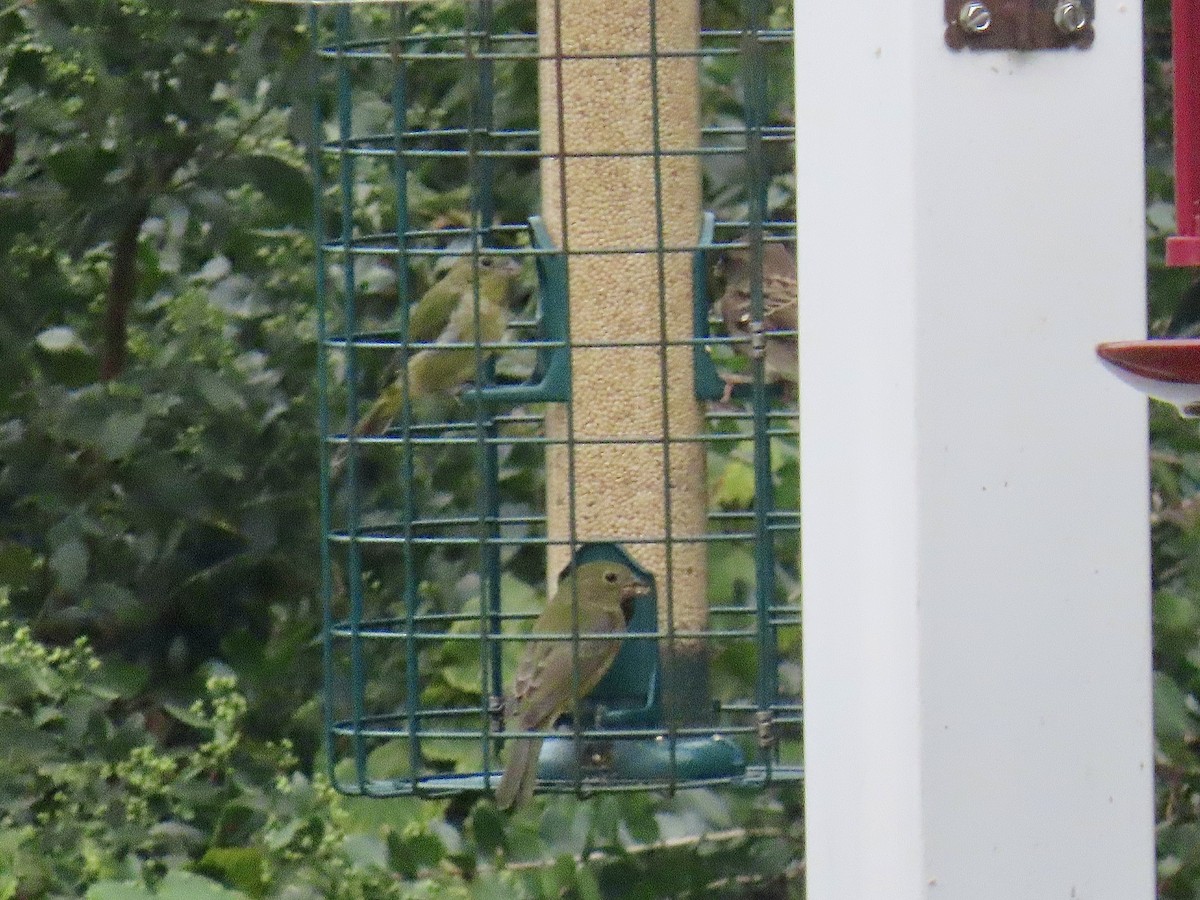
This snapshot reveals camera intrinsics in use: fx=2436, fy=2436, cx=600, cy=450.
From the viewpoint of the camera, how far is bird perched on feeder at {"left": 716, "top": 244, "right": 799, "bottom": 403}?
3359 millimetres

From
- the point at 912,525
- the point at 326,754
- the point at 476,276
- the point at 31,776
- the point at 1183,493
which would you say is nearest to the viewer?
the point at 912,525

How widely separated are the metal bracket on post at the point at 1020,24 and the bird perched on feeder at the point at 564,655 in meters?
1.23

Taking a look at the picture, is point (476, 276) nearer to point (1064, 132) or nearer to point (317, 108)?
point (317, 108)

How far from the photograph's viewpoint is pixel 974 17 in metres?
1.75

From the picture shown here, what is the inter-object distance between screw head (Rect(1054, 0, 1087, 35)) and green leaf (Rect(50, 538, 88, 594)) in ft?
7.52

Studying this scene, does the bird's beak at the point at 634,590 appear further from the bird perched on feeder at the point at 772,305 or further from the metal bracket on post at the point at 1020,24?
the metal bracket on post at the point at 1020,24

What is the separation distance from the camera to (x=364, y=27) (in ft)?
12.8

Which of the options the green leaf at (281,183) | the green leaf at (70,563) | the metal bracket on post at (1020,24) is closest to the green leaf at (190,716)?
the green leaf at (70,563)

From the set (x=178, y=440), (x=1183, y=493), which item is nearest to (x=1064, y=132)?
(x=1183, y=493)

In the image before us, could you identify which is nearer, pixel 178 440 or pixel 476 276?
pixel 476 276

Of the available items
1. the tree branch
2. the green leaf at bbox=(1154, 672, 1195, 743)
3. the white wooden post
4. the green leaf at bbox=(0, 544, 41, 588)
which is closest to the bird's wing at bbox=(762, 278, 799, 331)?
the green leaf at bbox=(1154, 672, 1195, 743)

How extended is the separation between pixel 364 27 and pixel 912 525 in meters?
2.35

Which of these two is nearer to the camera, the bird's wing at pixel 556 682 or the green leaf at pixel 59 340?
the bird's wing at pixel 556 682

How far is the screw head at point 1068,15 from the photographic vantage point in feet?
5.88
